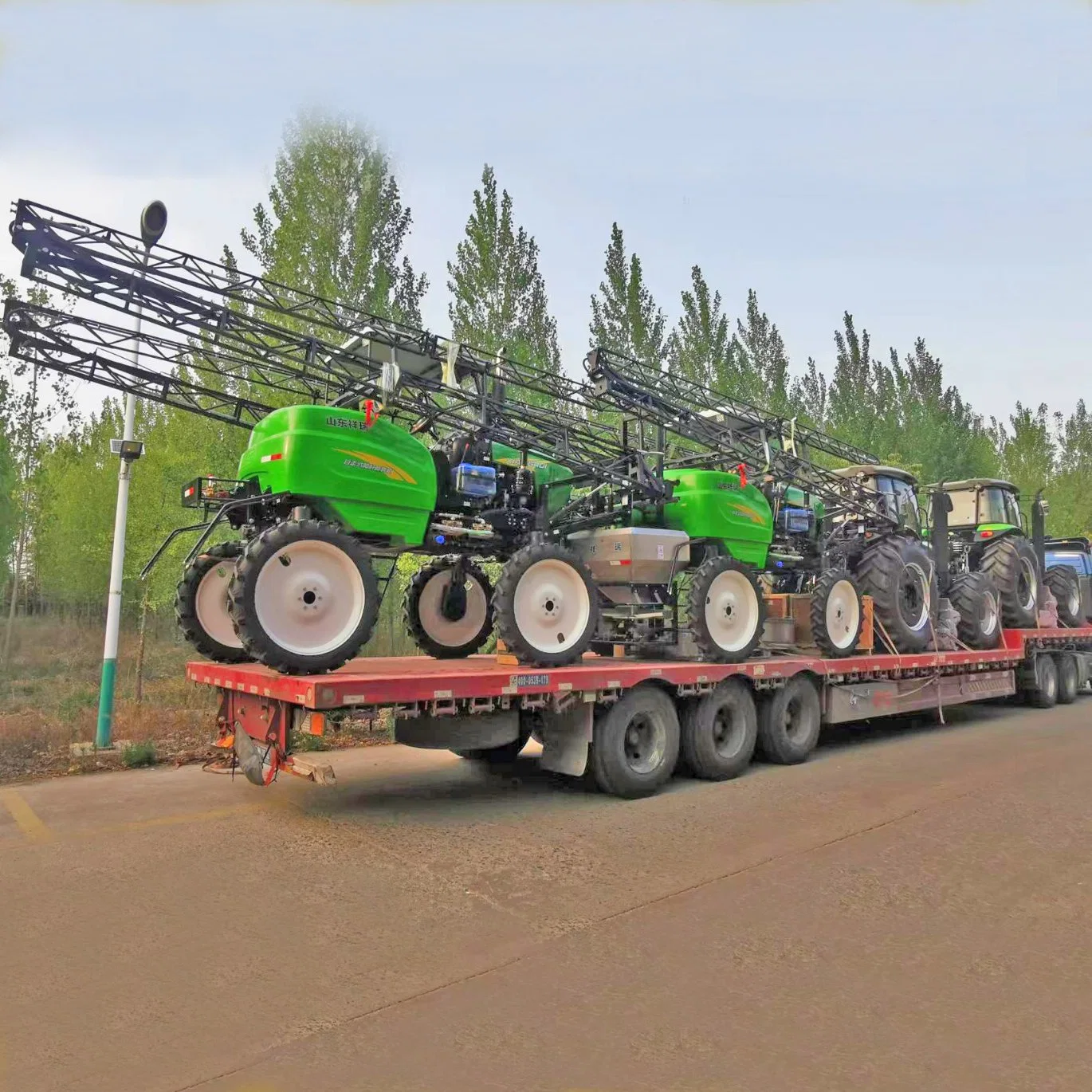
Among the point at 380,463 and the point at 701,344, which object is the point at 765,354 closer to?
the point at 701,344

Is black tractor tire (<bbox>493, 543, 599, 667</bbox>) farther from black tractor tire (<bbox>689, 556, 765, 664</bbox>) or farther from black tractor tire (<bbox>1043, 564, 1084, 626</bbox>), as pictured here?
black tractor tire (<bbox>1043, 564, 1084, 626</bbox>)

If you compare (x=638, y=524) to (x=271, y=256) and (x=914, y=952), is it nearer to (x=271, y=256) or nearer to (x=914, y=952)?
(x=914, y=952)

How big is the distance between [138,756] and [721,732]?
6206 mm

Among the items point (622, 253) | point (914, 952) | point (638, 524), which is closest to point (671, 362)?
point (622, 253)

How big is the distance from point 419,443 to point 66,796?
4.56m

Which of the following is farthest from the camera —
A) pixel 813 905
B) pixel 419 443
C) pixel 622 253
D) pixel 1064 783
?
pixel 622 253

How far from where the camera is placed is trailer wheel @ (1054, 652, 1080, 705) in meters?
15.5

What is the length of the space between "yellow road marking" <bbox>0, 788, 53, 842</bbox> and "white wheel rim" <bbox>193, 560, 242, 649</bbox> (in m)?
2.03

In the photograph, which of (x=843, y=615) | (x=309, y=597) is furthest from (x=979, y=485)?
(x=309, y=597)

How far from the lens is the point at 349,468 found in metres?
7.07

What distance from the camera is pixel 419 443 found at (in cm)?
762

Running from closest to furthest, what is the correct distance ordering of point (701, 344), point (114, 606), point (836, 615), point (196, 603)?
1. point (196, 603)
2. point (114, 606)
3. point (836, 615)
4. point (701, 344)

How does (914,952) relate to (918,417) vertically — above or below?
below

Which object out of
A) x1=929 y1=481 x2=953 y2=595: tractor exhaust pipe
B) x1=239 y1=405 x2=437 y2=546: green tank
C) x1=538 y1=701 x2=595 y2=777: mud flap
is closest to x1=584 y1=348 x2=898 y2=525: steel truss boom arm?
x1=929 y1=481 x2=953 y2=595: tractor exhaust pipe
